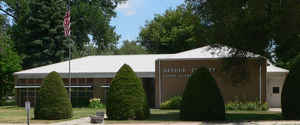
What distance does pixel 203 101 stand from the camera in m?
22.5

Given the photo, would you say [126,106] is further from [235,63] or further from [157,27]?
[157,27]

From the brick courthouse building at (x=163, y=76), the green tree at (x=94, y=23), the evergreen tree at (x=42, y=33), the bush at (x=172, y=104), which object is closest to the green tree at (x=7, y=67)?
the evergreen tree at (x=42, y=33)

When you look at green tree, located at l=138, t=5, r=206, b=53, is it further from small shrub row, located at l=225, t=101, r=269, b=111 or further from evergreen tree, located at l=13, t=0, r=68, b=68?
small shrub row, located at l=225, t=101, r=269, b=111

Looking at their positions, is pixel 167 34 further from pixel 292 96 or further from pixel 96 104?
pixel 292 96

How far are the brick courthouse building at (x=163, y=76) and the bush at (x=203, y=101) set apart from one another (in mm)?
5998

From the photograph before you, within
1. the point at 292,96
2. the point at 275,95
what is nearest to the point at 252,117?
the point at 292,96

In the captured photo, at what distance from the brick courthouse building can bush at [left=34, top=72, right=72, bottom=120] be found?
10.6 meters

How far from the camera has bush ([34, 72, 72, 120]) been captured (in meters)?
24.5

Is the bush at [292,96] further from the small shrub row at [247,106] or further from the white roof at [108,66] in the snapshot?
the white roof at [108,66]

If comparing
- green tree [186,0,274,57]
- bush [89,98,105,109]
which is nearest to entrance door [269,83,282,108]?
green tree [186,0,274,57]

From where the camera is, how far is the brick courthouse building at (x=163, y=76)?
3328 cm

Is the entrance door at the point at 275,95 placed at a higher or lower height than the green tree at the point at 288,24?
lower

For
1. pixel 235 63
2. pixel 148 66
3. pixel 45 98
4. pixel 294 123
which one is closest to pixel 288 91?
pixel 294 123

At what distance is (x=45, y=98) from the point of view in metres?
24.5
